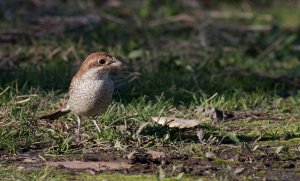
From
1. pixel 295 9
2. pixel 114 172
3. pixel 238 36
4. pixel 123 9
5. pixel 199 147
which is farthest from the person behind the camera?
pixel 295 9

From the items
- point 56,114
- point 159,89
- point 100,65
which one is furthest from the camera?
point 159,89

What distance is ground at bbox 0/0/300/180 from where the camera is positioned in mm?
5883

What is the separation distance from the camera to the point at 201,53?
10469mm

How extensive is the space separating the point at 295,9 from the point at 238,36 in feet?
8.58

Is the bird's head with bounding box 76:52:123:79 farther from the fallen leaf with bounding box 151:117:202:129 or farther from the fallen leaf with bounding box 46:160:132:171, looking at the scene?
the fallen leaf with bounding box 46:160:132:171

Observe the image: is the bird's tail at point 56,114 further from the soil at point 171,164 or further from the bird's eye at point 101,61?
the soil at point 171,164

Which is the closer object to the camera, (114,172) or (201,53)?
(114,172)

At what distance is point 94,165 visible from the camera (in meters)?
5.83

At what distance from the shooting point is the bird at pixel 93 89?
6.66 m

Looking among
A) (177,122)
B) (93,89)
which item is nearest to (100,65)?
(93,89)

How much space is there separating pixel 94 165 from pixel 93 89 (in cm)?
104

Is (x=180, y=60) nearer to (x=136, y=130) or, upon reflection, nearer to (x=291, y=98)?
(x=291, y=98)

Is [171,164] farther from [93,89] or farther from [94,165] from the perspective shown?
[93,89]

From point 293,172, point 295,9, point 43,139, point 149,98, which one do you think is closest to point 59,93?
point 149,98
